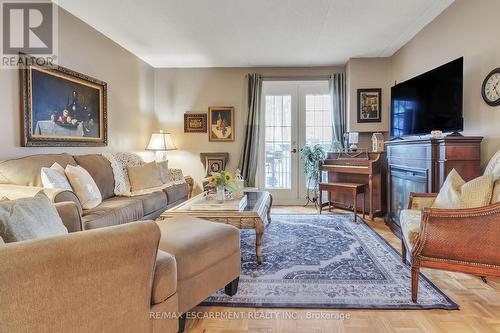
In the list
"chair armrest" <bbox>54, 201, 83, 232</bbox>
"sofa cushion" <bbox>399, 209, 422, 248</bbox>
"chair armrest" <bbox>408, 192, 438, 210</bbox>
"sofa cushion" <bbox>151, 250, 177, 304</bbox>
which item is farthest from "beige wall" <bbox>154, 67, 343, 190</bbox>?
"sofa cushion" <bbox>151, 250, 177, 304</bbox>

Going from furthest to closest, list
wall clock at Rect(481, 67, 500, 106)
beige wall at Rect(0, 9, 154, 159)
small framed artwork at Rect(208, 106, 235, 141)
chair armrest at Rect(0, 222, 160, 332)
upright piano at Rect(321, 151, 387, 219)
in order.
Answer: small framed artwork at Rect(208, 106, 235, 141)
upright piano at Rect(321, 151, 387, 219)
beige wall at Rect(0, 9, 154, 159)
wall clock at Rect(481, 67, 500, 106)
chair armrest at Rect(0, 222, 160, 332)

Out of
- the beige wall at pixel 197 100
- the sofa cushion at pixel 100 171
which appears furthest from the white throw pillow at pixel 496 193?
the beige wall at pixel 197 100

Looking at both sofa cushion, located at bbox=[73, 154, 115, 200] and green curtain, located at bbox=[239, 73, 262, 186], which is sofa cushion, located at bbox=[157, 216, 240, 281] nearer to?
sofa cushion, located at bbox=[73, 154, 115, 200]

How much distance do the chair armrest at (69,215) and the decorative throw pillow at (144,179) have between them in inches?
67.1

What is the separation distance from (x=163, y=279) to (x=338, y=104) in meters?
4.55

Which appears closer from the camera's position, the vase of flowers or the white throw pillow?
the white throw pillow

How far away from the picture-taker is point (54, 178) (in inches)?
97.4

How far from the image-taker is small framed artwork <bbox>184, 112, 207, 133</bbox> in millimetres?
5449

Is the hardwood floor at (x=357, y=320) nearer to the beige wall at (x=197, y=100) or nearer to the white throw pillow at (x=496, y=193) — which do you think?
the white throw pillow at (x=496, y=193)

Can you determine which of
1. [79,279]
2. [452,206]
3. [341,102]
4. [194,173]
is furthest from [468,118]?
[194,173]

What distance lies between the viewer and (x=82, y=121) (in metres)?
3.53

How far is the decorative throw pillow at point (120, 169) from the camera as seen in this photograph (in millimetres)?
3508

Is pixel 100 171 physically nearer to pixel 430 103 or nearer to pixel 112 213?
pixel 112 213

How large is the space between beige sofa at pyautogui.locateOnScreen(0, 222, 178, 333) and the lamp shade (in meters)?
3.84
